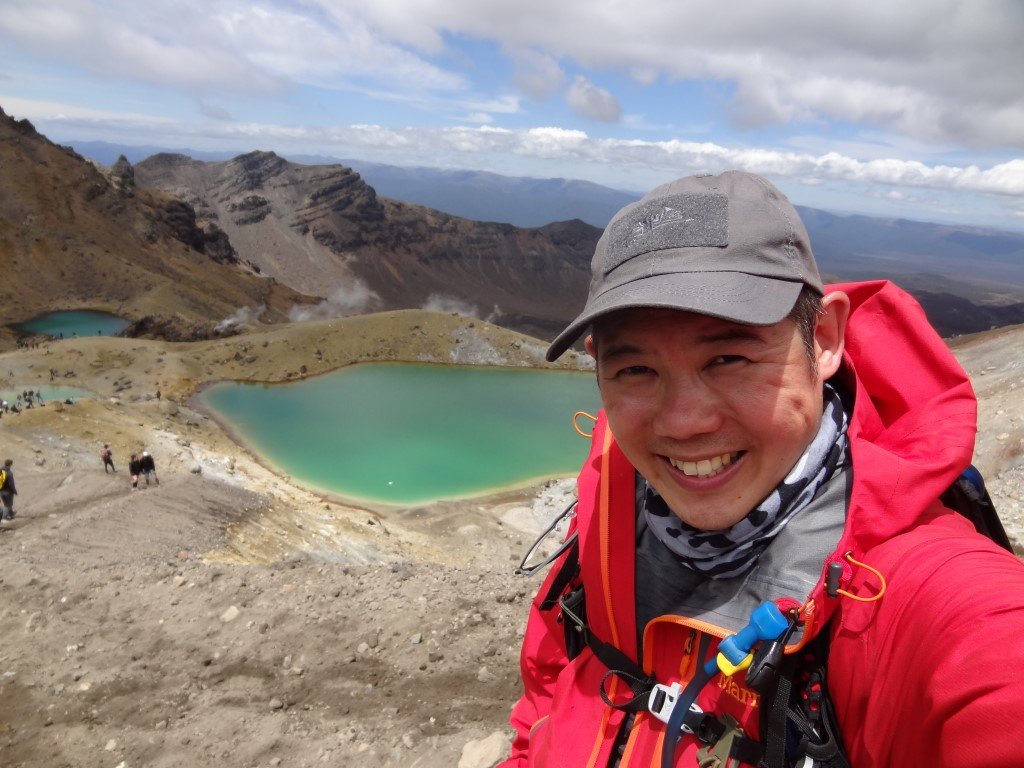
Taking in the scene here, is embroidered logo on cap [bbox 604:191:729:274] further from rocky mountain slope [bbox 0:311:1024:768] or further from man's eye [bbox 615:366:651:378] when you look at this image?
rocky mountain slope [bbox 0:311:1024:768]

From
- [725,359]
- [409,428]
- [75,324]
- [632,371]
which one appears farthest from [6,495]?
[75,324]

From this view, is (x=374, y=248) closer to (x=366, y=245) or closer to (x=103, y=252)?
(x=366, y=245)

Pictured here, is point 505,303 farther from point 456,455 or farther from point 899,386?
point 899,386

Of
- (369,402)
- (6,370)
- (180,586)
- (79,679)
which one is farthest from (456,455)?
(6,370)

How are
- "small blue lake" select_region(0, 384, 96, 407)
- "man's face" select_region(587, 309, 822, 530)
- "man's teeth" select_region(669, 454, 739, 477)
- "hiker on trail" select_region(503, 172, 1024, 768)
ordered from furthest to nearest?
"small blue lake" select_region(0, 384, 96, 407) → "man's teeth" select_region(669, 454, 739, 477) → "man's face" select_region(587, 309, 822, 530) → "hiker on trail" select_region(503, 172, 1024, 768)

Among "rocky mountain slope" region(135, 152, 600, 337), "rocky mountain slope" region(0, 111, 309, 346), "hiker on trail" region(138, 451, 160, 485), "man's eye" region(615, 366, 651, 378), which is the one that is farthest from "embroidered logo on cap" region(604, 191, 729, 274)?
"rocky mountain slope" region(135, 152, 600, 337)

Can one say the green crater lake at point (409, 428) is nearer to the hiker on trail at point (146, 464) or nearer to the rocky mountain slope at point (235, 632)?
the hiker on trail at point (146, 464)
